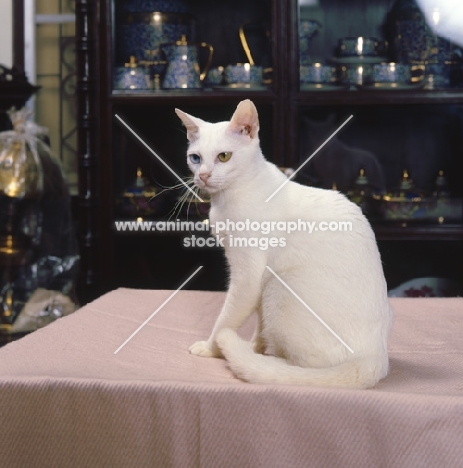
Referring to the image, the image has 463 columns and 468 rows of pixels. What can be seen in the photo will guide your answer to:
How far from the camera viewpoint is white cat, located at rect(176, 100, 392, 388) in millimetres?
868

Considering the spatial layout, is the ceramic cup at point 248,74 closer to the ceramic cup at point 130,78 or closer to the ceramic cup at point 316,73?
the ceramic cup at point 316,73

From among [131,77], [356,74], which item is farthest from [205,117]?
[356,74]

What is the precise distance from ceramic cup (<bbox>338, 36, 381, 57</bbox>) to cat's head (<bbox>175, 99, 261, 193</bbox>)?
124cm

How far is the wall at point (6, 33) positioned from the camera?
2.34m

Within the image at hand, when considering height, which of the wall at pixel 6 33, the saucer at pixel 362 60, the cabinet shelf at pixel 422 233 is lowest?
the cabinet shelf at pixel 422 233

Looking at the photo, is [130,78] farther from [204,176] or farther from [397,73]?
[204,176]

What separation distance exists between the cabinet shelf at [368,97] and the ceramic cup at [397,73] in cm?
5

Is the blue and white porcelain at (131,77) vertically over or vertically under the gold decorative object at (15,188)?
over

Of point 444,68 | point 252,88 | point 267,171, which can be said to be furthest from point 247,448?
point 444,68

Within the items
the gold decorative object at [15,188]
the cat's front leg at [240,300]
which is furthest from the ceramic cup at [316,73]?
the cat's front leg at [240,300]

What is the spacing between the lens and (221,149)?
946 millimetres

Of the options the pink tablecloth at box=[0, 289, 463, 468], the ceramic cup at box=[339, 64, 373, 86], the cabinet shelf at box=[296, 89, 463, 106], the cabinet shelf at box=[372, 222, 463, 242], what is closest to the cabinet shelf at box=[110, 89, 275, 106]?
the cabinet shelf at box=[296, 89, 463, 106]

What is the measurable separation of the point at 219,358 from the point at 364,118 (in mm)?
1396

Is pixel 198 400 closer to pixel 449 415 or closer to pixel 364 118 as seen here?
pixel 449 415
